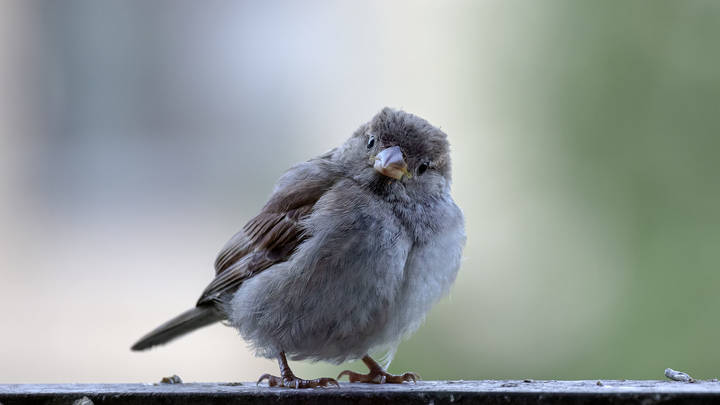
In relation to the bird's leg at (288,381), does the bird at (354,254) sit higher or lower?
higher

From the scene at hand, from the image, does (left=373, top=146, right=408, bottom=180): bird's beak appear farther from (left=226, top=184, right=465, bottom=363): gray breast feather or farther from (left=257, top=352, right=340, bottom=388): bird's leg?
(left=257, top=352, right=340, bottom=388): bird's leg

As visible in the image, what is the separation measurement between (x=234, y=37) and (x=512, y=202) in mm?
2802

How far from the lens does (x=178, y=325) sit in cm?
383

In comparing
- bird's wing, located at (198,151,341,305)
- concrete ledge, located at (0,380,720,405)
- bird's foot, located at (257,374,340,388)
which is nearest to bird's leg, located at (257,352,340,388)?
bird's foot, located at (257,374,340,388)

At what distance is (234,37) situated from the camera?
719 centimetres

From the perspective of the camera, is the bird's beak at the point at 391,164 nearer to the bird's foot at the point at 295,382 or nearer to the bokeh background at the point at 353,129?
the bokeh background at the point at 353,129

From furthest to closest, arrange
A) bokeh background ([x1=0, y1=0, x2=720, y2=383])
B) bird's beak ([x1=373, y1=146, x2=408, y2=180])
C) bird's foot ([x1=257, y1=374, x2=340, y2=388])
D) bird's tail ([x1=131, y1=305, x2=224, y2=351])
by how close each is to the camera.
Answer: bokeh background ([x1=0, y1=0, x2=720, y2=383])
bird's tail ([x1=131, y1=305, x2=224, y2=351])
bird's beak ([x1=373, y1=146, x2=408, y2=180])
bird's foot ([x1=257, y1=374, x2=340, y2=388])

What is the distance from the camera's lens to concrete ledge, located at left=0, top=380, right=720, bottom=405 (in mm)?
2424

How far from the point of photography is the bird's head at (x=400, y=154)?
3.20m

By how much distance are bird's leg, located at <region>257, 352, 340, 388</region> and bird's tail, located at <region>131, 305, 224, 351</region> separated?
0.63m

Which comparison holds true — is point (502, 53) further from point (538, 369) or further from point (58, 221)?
point (58, 221)

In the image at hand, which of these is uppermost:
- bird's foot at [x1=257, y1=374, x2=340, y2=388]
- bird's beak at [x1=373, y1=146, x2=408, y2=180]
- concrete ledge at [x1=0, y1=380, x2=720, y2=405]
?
bird's beak at [x1=373, y1=146, x2=408, y2=180]

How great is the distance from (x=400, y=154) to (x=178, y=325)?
1251 millimetres

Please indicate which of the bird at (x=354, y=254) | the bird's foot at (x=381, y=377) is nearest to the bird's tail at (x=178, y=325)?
the bird at (x=354, y=254)
